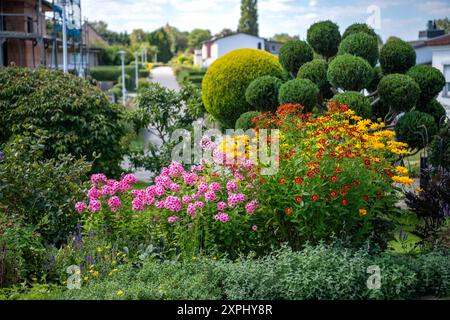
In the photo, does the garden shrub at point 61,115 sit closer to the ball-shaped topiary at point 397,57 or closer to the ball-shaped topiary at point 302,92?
the ball-shaped topiary at point 302,92

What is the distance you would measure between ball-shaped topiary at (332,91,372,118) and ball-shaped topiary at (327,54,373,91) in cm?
36

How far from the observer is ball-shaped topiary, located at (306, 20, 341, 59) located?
12590 mm

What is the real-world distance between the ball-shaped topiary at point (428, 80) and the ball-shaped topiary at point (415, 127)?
0.59 meters

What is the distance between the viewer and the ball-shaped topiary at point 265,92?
12.7m

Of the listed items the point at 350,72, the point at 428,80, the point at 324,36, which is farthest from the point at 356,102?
the point at 324,36

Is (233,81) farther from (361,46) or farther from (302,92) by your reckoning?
(361,46)

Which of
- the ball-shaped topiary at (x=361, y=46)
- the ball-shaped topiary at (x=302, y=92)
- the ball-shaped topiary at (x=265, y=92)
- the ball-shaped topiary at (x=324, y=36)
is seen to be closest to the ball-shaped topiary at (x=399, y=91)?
the ball-shaped topiary at (x=361, y=46)

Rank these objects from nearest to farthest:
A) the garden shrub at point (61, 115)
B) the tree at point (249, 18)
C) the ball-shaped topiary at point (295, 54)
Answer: the garden shrub at point (61, 115), the ball-shaped topiary at point (295, 54), the tree at point (249, 18)

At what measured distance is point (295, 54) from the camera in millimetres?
12711

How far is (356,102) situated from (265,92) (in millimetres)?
2417

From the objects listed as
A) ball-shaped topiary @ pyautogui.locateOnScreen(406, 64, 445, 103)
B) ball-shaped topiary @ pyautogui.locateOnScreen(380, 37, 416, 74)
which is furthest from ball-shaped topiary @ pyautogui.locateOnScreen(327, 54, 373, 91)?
ball-shaped topiary @ pyautogui.locateOnScreen(406, 64, 445, 103)

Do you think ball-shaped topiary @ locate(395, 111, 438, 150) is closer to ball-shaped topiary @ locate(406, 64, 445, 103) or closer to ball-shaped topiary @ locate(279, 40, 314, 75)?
ball-shaped topiary @ locate(406, 64, 445, 103)
